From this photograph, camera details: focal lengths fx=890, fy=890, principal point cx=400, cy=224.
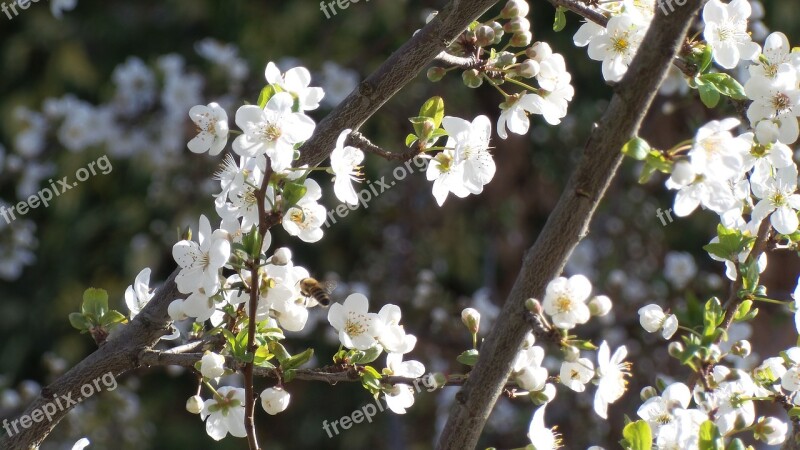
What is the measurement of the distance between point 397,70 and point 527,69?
0.16 m

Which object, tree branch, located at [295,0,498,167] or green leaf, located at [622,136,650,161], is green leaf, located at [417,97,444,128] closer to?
tree branch, located at [295,0,498,167]

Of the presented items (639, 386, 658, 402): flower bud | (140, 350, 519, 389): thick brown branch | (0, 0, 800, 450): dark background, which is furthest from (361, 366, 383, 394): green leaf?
(0, 0, 800, 450): dark background

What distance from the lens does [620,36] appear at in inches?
43.9

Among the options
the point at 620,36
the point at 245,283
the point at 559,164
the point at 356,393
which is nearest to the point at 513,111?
the point at 620,36

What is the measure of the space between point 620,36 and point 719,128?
27 centimetres

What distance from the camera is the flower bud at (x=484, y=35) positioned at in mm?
1070

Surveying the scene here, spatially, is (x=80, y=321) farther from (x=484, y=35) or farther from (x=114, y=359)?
(x=484, y=35)

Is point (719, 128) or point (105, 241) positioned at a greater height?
point (719, 128)

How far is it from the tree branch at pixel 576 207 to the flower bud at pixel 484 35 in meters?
0.25

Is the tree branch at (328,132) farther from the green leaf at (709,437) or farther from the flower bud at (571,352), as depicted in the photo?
the green leaf at (709,437)

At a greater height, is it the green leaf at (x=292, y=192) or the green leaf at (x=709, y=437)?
the green leaf at (x=292, y=192)

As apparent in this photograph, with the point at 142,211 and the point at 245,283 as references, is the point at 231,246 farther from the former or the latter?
the point at 142,211

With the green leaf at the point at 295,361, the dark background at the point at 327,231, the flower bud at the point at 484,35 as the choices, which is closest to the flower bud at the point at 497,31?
the flower bud at the point at 484,35

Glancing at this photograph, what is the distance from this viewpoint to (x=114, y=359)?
105cm
